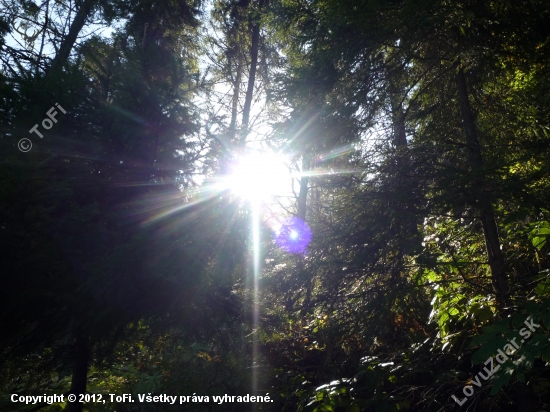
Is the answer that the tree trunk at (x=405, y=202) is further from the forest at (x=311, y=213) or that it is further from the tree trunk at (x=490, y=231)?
the tree trunk at (x=490, y=231)

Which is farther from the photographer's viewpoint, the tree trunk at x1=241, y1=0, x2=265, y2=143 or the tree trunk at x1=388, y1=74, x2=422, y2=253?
the tree trunk at x1=241, y1=0, x2=265, y2=143

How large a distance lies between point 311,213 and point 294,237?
1.61 feet

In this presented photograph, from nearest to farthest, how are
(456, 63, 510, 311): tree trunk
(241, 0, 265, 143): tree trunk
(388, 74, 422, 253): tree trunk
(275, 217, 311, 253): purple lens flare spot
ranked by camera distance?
(388, 74, 422, 253): tree trunk
(456, 63, 510, 311): tree trunk
(275, 217, 311, 253): purple lens flare spot
(241, 0, 265, 143): tree trunk

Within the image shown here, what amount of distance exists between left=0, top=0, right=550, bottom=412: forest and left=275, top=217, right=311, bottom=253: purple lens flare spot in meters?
0.03

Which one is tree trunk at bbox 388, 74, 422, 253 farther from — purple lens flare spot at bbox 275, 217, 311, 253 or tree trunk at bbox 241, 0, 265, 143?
tree trunk at bbox 241, 0, 265, 143

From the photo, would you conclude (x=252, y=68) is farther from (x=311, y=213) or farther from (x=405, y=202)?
(x=405, y=202)

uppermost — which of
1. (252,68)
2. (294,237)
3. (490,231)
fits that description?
(252,68)

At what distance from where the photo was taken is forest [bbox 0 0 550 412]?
3.90m

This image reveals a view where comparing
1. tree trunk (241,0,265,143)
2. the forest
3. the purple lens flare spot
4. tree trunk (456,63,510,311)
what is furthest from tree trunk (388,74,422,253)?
tree trunk (241,0,265,143)

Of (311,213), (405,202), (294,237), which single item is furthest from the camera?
(311,213)

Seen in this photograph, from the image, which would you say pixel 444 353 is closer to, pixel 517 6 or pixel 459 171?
pixel 459 171

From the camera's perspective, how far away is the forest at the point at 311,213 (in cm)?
390

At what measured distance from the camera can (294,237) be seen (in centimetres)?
475

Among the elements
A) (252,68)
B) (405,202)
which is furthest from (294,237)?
(252,68)
